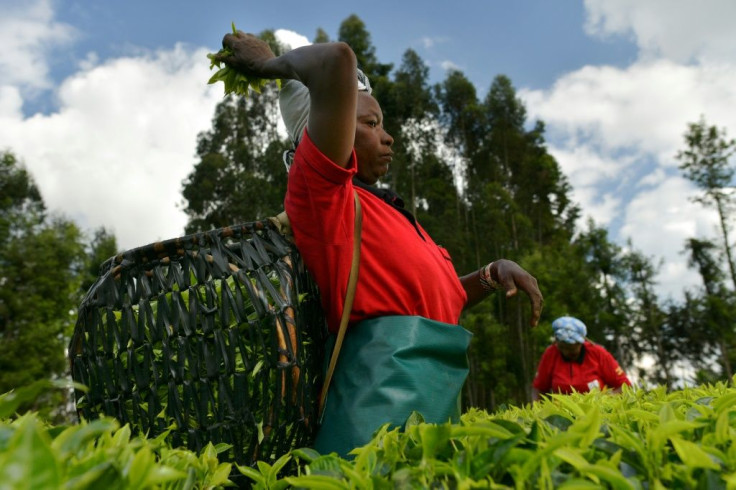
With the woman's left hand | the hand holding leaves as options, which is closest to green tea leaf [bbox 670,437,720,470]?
the woman's left hand

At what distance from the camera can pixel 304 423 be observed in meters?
1.45

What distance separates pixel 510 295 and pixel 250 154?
2900cm

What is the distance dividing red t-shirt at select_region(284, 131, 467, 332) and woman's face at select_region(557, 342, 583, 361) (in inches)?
192

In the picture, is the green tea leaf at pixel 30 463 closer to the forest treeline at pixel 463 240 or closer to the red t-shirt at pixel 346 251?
the red t-shirt at pixel 346 251

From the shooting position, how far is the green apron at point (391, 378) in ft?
4.45

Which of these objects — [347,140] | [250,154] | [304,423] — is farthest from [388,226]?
[250,154]

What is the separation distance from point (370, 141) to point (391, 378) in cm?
94

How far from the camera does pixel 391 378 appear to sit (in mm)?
1389

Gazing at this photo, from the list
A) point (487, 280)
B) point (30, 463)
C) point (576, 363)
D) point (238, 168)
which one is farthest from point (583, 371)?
point (238, 168)

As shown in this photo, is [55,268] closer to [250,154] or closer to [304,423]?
[250,154]

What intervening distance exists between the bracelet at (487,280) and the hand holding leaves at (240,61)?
1.06 metres

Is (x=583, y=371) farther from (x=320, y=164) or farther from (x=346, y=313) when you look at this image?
(x=320, y=164)

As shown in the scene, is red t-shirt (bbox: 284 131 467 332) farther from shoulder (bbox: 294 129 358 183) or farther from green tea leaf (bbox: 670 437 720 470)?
green tea leaf (bbox: 670 437 720 470)

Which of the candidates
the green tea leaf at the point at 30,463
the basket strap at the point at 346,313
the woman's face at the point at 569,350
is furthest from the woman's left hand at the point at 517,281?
the woman's face at the point at 569,350
